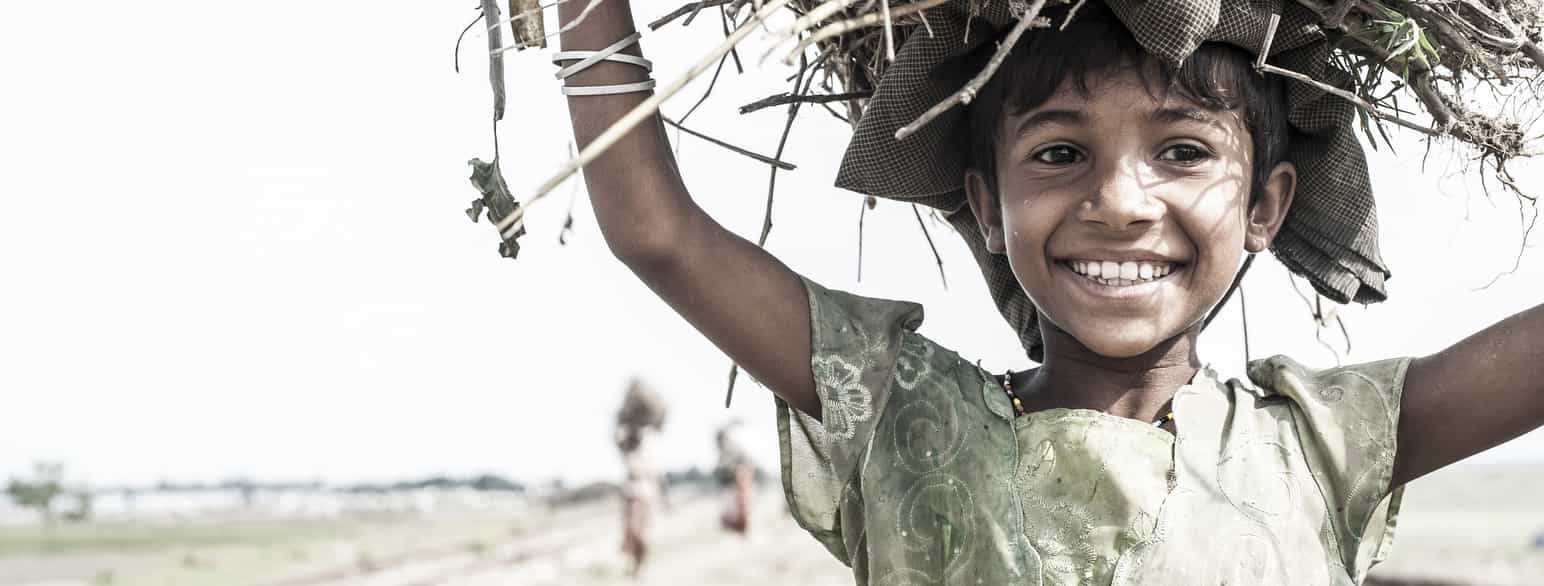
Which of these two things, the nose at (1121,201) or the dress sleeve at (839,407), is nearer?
the nose at (1121,201)

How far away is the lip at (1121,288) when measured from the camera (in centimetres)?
182

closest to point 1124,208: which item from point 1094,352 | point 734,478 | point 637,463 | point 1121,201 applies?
point 1121,201

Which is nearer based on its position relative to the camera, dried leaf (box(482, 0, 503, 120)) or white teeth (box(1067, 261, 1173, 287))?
dried leaf (box(482, 0, 503, 120))

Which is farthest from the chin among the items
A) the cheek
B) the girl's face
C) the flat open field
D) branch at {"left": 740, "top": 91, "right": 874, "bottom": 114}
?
the flat open field

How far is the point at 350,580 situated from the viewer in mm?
16062

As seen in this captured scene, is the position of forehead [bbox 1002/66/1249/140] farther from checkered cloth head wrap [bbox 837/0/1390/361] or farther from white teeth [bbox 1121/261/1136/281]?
white teeth [bbox 1121/261/1136/281]

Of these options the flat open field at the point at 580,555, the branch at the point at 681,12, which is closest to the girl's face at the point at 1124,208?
the branch at the point at 681,12

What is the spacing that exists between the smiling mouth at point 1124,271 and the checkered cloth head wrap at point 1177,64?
26 cm

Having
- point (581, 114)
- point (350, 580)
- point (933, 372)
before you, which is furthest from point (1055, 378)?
point (350, 580)

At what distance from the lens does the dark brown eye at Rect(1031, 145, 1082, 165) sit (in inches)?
72.5

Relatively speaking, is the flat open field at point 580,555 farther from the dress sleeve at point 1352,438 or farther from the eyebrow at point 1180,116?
the eyebrow at point 1180,116

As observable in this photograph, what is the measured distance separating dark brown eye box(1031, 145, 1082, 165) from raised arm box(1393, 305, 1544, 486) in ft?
1.71

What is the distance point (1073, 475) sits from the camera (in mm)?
1833

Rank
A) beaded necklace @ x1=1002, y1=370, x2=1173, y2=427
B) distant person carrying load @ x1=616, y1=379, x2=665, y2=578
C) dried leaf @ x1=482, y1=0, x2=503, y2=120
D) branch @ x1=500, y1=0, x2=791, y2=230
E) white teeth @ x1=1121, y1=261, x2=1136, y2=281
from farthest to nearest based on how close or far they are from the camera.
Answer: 1. distant person carrying load @ x1=616, y1=379, x2=665, y2=578
2. beaded necklace @ x1=1002, y1=370, x2=1173, y2=427
3. white teeth @ x1=1121, y1=261, x2=1136, y2=281
4. dried leaf @ x1=482, y1=0, x2=503, y2=120
5. branch @ x1=500, y1=0, x2=791, y2=230
